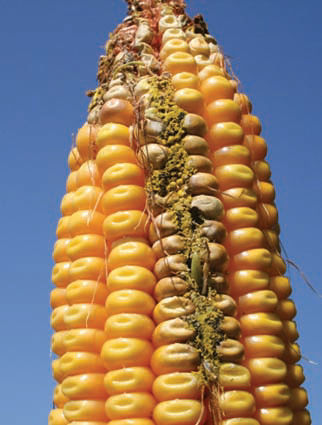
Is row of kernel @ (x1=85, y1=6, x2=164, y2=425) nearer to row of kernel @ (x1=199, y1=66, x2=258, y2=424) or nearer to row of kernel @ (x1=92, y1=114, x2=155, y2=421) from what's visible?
row of kernel @ (x1=92, y1=114, x2=155, y2=421)

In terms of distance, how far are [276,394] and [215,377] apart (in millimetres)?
464

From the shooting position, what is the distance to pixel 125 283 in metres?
3.57

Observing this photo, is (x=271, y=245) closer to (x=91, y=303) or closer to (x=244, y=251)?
(x=244, y=251)

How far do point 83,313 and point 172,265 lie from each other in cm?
63

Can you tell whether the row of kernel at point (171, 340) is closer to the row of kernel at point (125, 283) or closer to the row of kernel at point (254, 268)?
the row of kernel at point (125, 283)

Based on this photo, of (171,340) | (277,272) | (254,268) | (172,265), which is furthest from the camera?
(277,272)

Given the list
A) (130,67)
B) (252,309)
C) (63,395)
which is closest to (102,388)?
(63,395)

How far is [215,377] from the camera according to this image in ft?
10.9

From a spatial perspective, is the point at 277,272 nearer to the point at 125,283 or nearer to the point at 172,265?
the point at 172,265

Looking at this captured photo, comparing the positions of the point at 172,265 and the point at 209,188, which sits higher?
the point at 209,188

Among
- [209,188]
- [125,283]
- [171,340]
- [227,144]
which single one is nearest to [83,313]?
[125,283]

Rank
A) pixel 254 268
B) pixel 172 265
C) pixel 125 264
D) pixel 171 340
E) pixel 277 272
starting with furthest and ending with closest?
pixel 277 272
pixel 254 268
pixel 125 264
pixel 172 265
pixel 171 340

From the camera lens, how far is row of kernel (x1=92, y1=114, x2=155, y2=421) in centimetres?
336

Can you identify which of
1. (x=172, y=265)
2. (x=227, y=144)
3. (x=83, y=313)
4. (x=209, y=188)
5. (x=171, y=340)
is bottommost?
(x=171, y=340)
